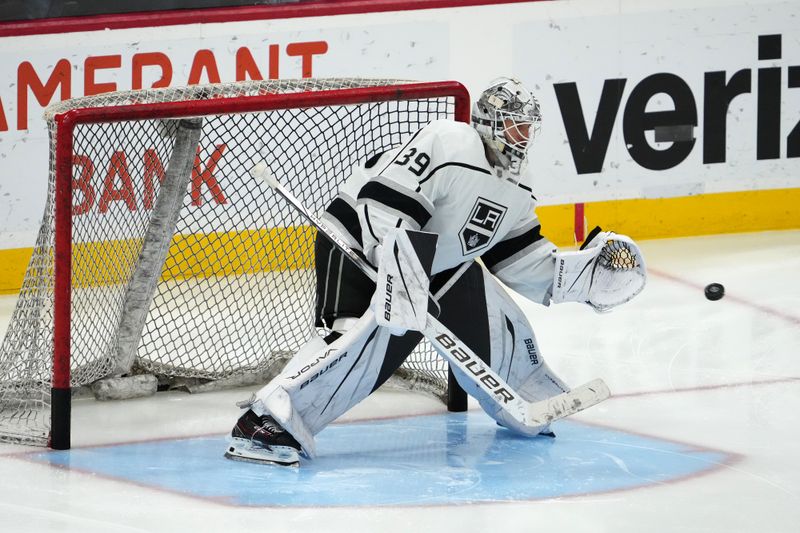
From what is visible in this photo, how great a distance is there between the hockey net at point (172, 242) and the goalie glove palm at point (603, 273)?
547 millimetres

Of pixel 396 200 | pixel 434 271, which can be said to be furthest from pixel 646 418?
pixel 396 200

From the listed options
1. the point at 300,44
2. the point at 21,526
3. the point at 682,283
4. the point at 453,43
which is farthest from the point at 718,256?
the point at 21,526

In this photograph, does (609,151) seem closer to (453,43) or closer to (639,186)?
(639,186)

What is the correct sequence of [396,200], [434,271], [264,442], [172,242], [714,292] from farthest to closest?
[714,292] → [172,242] → [434,271] → [264,442] → [396,200]

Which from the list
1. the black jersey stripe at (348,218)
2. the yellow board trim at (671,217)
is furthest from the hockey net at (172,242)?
the yellow board trim at (671,217)

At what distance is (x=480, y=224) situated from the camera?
3.38 m

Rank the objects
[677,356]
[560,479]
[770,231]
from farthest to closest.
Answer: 1. [770,231]
2. [677,356]
3. [560,479]

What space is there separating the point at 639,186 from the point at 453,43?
98cm

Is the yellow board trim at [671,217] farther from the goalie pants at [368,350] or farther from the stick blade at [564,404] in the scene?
the stick blade at [564,404]

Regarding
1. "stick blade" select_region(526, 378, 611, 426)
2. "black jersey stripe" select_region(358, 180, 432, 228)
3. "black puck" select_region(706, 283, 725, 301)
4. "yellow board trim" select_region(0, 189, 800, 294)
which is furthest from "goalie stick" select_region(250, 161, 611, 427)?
"yellow board trim" select_region(0, 189, 800, 294)

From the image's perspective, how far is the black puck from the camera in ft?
16.7

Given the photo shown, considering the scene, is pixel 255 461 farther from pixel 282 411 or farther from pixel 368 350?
pixel 368 350

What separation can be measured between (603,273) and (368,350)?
2.13ft

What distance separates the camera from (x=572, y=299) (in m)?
3.63
